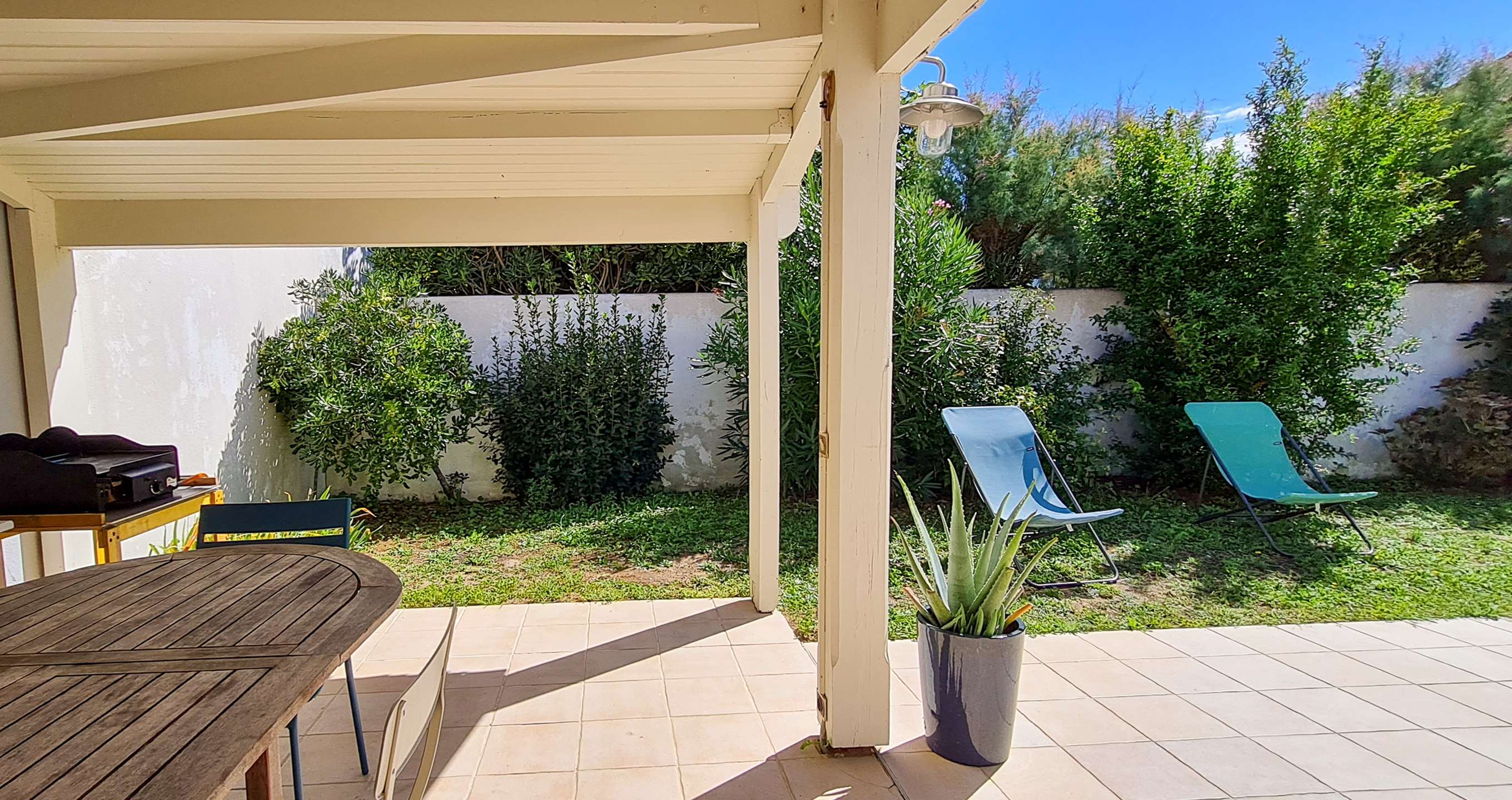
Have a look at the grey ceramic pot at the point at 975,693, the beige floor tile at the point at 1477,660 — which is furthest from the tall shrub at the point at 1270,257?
the grey ceramic pot at the point at 975,693

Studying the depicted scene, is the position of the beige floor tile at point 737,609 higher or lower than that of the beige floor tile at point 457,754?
lower

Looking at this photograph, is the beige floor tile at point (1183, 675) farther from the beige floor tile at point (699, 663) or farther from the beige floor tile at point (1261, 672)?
the beige floor tile at point (699, 663)

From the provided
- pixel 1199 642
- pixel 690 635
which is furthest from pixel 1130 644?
pixel 690 635

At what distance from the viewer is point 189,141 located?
2.94 metres

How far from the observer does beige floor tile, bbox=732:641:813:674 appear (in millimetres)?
3482

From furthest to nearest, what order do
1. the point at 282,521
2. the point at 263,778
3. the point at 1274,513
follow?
1. the point at 1274,513
2. the point at 282,521
3. the point at 263,778

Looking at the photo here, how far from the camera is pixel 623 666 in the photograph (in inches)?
140

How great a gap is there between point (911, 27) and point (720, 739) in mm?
2379

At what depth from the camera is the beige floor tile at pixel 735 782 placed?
2486mm

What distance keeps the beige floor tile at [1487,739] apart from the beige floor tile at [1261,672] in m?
0.45

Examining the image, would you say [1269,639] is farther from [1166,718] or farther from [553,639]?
[553,639]

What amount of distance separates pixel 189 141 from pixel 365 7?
137cm

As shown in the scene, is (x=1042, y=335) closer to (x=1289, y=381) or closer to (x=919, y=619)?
(x=1289, y=381)

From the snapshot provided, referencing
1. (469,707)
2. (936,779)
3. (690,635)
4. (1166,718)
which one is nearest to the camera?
(936,779)
